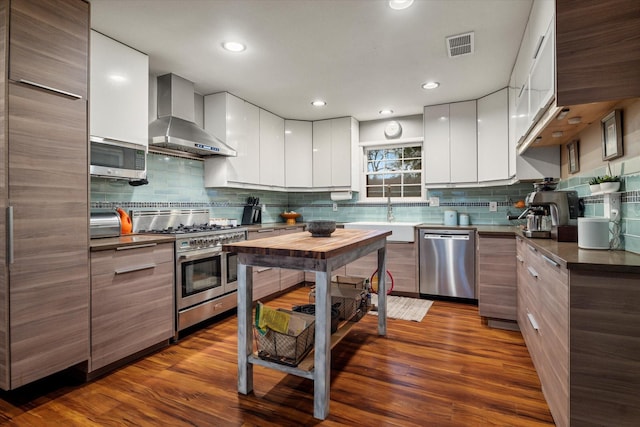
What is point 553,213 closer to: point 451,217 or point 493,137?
point 493,137

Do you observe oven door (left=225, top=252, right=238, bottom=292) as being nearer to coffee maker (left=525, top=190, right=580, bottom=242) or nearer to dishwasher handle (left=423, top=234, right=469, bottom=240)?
dishwasher handle (left=423, top=234, right=469, bottom=240)

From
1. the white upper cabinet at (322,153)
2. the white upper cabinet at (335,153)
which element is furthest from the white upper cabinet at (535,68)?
the white upper cabinet at (322,153)

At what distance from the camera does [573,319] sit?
1.37 m

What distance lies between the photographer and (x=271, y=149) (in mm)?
4555

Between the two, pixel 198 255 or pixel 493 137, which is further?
pixel 493 137

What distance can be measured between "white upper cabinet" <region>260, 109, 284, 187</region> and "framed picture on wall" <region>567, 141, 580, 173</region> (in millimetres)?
3239

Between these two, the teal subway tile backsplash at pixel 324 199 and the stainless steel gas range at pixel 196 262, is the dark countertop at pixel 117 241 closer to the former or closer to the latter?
the stainless steel gas range at pixel 196 262

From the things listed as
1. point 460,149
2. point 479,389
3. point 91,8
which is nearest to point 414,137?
point 460,149

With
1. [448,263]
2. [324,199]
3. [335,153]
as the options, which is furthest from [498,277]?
[324,199]

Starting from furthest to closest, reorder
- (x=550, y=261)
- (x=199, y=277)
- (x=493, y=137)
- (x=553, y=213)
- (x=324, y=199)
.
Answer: (x=324, y=199)
(x=493, y=137)
(x=199, y=277)
(x=553, y=213)
(x=550, y=261)

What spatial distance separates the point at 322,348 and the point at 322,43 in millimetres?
2248

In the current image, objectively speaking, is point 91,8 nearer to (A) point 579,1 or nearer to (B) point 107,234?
(B) point 107,234

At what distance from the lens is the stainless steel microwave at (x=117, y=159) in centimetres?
244

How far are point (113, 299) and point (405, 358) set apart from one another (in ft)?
6.90
